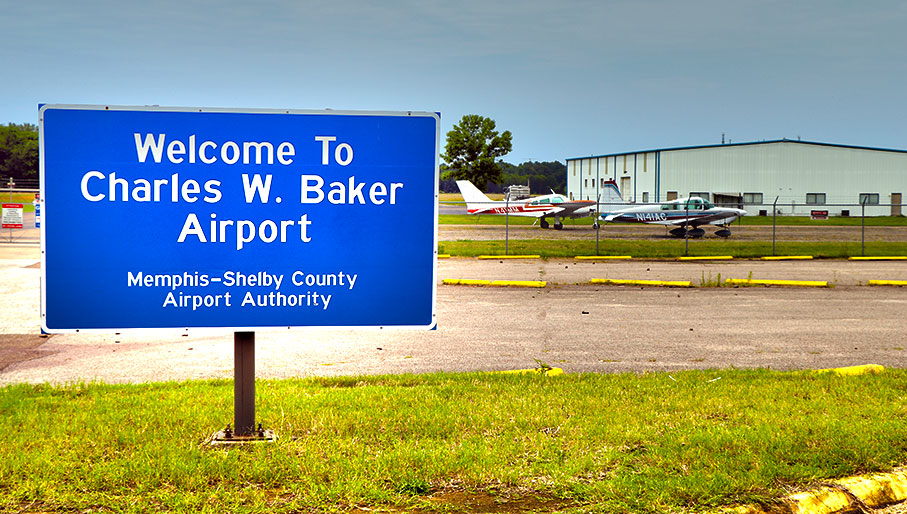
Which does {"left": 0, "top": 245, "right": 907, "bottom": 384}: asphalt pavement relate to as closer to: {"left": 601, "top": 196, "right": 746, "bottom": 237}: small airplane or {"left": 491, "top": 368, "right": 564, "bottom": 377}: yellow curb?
{"left": 491, "top": 368, "right": 564, "bottom": 377}: yellow curb

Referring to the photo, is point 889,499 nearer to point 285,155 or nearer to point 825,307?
point 285,155

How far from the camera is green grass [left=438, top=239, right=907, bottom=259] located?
25.4 metres

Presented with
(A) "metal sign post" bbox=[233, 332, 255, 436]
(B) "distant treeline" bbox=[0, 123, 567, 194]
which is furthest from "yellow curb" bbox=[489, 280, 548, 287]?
(B) "distant treeline" bbox=[0, 123, 567, 194]

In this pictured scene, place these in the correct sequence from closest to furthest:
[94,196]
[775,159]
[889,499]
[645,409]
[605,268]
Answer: [889,499]
[94,196]
[645,409]
[605,268]
[775,159]

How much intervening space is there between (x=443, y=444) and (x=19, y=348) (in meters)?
7.03

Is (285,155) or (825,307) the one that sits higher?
(285,155)

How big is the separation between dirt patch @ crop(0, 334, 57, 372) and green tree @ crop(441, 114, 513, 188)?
10028 cm

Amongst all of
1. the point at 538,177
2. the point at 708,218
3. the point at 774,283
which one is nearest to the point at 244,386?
the point at 774,283

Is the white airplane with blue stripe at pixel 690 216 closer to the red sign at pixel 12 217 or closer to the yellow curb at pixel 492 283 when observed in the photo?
the yellow curb at pixel 492 283

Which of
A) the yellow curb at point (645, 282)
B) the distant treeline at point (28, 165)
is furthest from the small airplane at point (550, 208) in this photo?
the distant treeline at point (28, 165)

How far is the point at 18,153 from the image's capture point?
392 feet

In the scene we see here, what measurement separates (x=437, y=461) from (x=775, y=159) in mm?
76060

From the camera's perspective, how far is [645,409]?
258 inches

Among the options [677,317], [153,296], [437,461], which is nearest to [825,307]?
[677,317]
